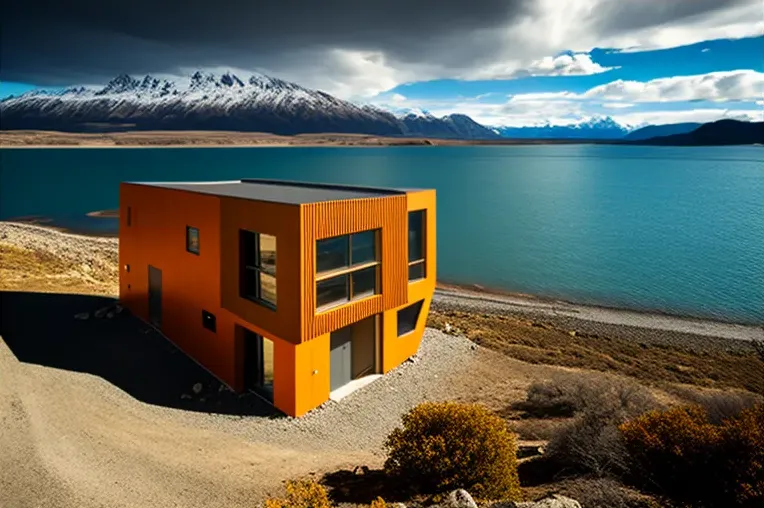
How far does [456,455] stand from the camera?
8.73 m

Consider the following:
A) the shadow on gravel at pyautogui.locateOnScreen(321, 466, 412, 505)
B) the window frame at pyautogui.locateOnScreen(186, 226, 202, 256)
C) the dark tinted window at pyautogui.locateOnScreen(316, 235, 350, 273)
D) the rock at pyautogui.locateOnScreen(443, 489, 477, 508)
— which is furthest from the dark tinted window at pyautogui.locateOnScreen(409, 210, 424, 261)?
the rock at pyautogui.locateOnScreen(443, 489, 477, 508)

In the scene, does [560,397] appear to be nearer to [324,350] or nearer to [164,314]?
[324,350]

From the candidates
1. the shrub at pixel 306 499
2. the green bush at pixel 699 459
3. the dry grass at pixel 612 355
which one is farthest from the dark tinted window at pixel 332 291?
the dry grass at pixel 612 355

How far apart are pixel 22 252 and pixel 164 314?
17.5m

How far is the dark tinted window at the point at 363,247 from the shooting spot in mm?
13336

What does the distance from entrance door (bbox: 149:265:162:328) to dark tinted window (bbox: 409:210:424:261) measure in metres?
8.52

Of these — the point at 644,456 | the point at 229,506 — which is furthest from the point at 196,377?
the point at 644,456

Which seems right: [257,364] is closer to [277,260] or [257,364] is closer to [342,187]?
[277,260]

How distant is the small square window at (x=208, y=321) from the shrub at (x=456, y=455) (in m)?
7.18

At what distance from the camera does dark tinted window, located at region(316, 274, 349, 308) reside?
12.6 meters

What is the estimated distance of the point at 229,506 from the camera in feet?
28.2

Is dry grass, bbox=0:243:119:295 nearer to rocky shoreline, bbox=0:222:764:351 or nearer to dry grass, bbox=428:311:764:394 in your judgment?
rocky shoreline, bbox=0:222:764:351

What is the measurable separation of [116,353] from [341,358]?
7.06 meters

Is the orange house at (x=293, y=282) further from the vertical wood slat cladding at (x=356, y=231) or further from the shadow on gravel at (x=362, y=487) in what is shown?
the shadow on gravel at (x=362, y=487)
